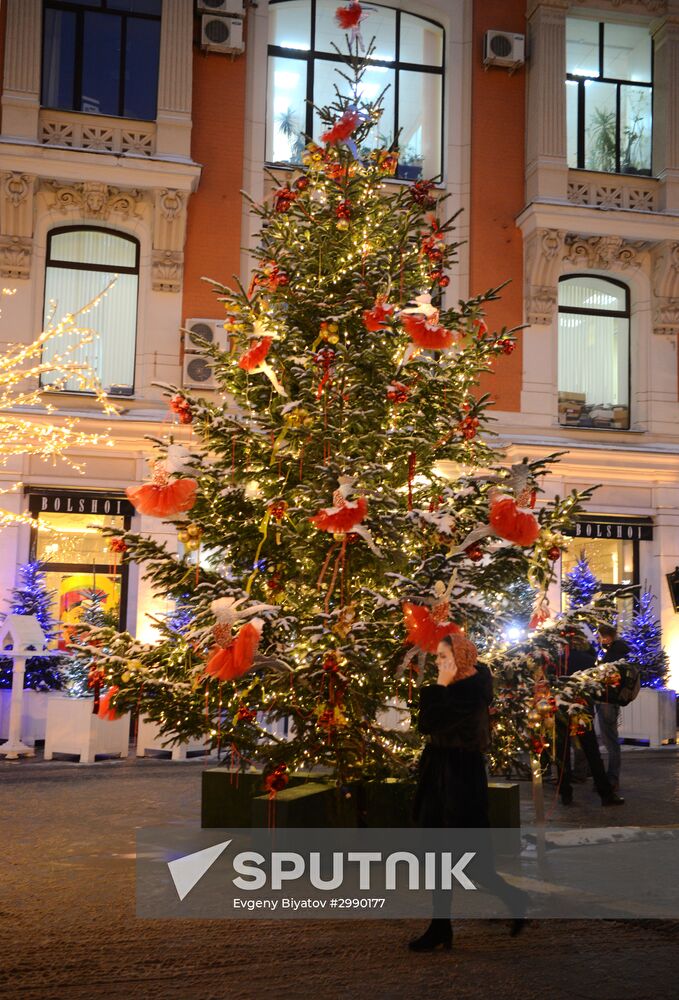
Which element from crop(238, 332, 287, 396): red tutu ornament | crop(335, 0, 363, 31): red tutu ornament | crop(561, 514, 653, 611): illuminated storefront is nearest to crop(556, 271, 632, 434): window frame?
crop(561, 514, 653, 611): illuminated storefront

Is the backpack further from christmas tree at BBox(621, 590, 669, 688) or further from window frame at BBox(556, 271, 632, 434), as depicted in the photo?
window frame at BBox(556, 271, 632, 434)

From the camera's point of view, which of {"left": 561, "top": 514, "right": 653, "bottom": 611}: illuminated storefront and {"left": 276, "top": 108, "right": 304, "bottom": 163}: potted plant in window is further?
{"left": 561, "top": 514, "right": 653, "bottom": 611}: illuminated storefront

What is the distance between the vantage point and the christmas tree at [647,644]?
17.5m

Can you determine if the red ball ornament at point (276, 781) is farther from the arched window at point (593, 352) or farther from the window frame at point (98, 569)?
the arched window at point (593, 352)

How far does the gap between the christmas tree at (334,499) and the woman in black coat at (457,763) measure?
0.86 metres

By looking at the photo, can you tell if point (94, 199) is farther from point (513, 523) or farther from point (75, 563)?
point (513, 523)

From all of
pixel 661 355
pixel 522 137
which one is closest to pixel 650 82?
pixel 522 137

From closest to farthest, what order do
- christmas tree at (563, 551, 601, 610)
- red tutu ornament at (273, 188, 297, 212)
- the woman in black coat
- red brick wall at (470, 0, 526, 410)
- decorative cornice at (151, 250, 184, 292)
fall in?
the woman in black coat → red tutu ornament at (273, 188, 297, 212) → christmas tree at (563, 551, 601, 610) → decorative cornice at (151, 250, 184, 292) → red brick wall at (470, 0, 526, 410)

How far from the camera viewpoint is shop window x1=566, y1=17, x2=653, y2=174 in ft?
66.7

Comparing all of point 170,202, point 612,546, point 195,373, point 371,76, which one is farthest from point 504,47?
point 612,546

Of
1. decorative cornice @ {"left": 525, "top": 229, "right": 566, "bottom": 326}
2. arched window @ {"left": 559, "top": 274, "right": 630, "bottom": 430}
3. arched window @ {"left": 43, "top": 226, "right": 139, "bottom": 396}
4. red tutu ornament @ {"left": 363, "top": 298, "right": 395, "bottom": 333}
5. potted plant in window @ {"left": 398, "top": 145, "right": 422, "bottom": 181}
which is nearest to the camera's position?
red tutu ornament @ {"left": 363, "top": 298, "right": 395, "bottom": 333}

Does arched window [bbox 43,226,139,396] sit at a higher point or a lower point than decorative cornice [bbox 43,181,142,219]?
lower

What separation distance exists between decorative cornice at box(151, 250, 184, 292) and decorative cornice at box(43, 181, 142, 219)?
0.88 meters

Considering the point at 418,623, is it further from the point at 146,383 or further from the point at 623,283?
the point at 623,283
